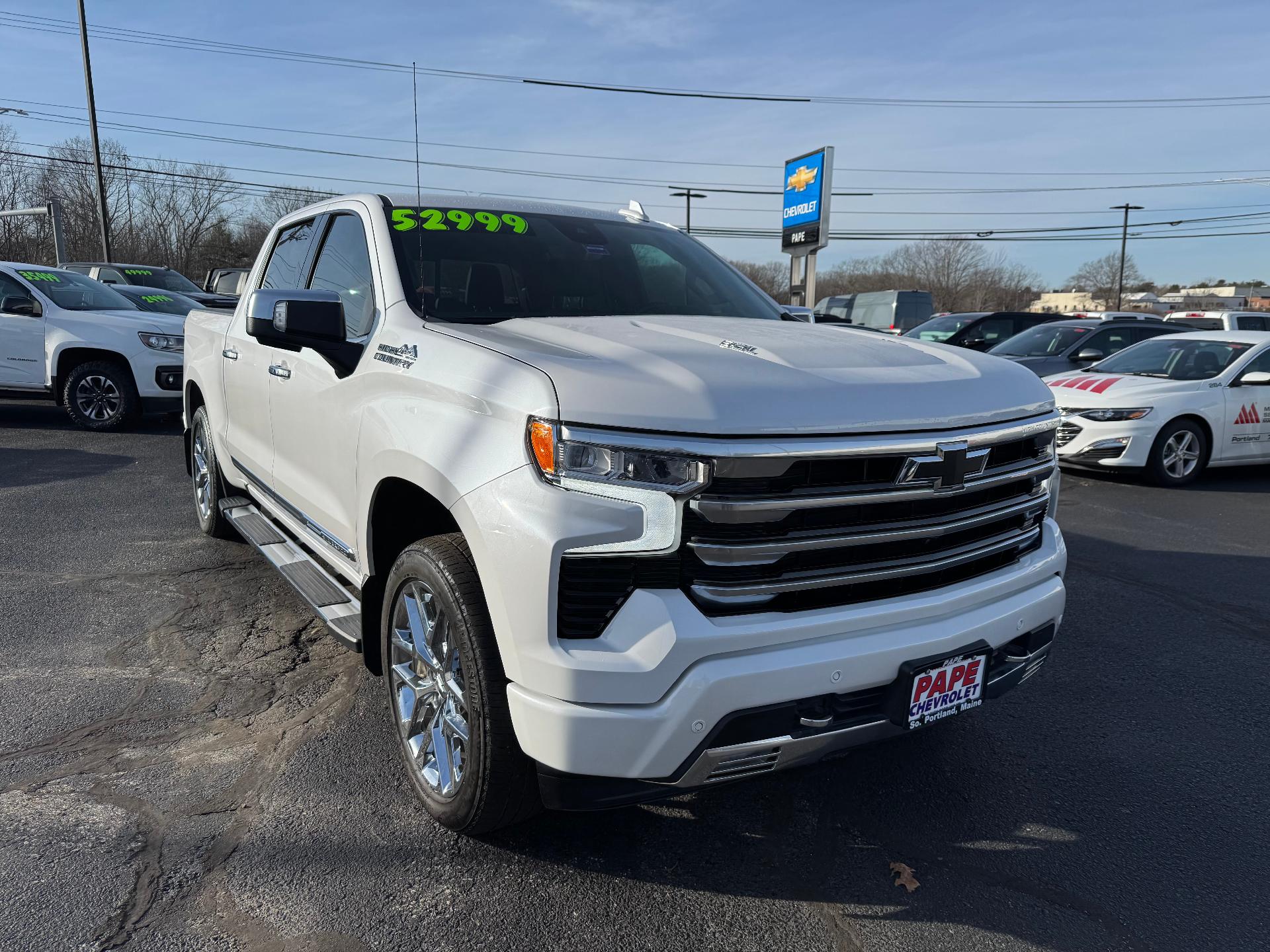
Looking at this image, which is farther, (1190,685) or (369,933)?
(1190,685)

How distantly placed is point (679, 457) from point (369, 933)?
56.0 inches

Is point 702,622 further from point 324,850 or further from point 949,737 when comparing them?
point 949,737

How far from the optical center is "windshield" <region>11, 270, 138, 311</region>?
33.1ft

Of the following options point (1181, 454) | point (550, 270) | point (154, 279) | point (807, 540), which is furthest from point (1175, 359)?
point (154, 279)

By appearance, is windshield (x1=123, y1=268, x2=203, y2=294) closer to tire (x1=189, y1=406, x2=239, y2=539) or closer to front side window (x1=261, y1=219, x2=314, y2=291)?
tire (x1=189, y1=406, x2=239, y2=539)

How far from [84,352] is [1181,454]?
11430 millimetres

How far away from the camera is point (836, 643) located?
7.27 ft

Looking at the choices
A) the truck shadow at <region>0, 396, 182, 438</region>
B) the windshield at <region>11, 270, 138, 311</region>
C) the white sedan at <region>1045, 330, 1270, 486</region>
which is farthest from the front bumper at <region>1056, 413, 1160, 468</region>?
the windshield at <region>11, 270, 138, 311</region>

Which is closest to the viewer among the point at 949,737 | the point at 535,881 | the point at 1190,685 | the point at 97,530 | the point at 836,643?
the point at 836,643

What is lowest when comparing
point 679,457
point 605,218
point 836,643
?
point 836,643

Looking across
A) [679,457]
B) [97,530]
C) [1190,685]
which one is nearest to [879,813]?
[679,457]

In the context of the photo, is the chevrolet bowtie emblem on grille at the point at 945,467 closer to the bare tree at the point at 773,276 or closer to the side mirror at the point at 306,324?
the side mirror at the point at 306,324

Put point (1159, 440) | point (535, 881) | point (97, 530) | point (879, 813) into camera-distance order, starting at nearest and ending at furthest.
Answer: point (535, 881) < point (879, 813) < point (97, 530) < point (1159, 440)

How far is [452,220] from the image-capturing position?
11.6 feet
